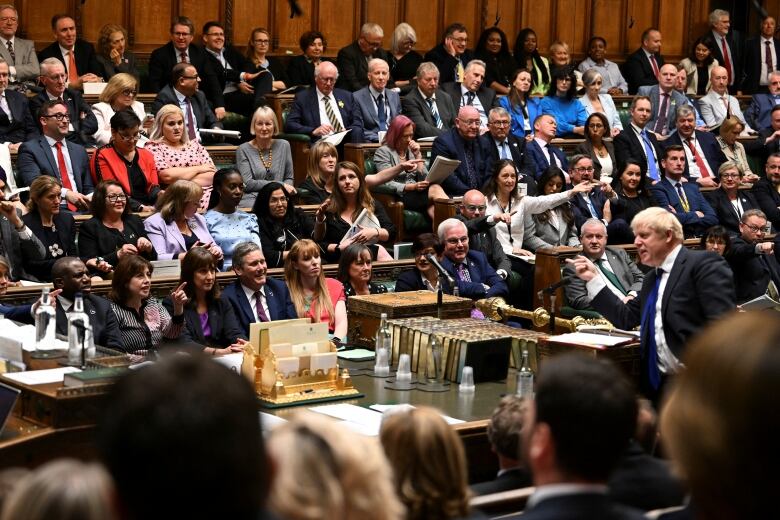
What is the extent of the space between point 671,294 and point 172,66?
19.8 feet

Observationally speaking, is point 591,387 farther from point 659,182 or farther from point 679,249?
point 659,182

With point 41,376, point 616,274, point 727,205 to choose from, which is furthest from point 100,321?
point 727,205

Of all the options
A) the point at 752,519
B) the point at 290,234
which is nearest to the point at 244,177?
the point at 290,234

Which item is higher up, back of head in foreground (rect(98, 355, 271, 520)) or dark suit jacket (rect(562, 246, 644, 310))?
back of head in foreground (rect(98, 355, 271, 520))

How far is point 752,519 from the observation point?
46.1 inches

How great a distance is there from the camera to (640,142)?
411 inches

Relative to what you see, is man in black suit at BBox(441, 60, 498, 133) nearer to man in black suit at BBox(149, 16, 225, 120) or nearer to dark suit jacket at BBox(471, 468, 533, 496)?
man in black suit at BBox(149, 16, 225, 120)

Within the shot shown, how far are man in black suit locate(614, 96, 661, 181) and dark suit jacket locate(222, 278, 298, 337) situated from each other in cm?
460

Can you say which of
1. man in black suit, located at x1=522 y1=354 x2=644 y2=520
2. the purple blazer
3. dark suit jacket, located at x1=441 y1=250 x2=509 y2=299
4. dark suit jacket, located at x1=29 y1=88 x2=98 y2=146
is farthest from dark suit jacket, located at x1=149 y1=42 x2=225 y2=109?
man in black suit, located at x1=522 y1=354 x2=644 y2=520

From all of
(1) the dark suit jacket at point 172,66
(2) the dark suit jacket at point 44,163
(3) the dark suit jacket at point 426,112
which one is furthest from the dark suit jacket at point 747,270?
(2) the dark suit jacket at point 44,163

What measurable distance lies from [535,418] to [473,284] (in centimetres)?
545

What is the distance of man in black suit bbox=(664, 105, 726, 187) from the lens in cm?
1083

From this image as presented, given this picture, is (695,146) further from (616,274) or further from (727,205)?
(616,274)

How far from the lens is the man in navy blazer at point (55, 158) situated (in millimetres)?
7799
